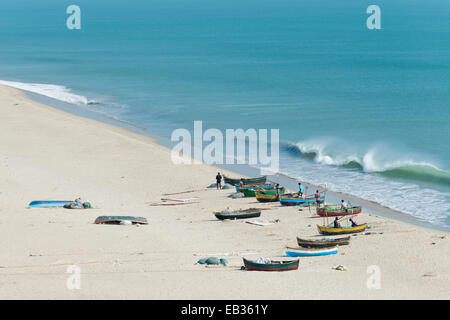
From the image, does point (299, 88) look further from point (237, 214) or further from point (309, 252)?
point (309, 252)

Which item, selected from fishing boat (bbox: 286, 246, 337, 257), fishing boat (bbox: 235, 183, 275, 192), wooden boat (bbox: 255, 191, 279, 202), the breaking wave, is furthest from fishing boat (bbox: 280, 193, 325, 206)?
the breaking wave

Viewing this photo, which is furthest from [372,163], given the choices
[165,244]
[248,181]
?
[165,244]

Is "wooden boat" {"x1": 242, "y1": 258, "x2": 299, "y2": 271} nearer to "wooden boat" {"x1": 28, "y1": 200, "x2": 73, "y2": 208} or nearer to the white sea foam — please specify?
"wooden boat" {"x1": 28, "y1": 200, "x2": 73, "y2": 208}

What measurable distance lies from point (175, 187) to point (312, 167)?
461 inches

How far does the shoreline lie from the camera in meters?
36.8

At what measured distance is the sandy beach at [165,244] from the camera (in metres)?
24.2

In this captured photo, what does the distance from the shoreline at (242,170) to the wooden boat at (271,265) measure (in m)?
11.9

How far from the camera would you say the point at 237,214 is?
34.7 m

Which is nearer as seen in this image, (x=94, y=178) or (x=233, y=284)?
(x=233, y=284)

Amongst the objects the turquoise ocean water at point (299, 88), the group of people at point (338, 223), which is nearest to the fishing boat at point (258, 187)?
the turquoise ocean water at point (299, 88)

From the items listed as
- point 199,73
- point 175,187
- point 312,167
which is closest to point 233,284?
point 175,187

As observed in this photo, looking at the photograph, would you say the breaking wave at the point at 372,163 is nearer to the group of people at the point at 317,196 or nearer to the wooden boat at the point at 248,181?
the group of people at the point at 317,196

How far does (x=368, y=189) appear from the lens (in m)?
42.9

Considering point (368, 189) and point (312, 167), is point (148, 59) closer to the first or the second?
point (312, 167)
